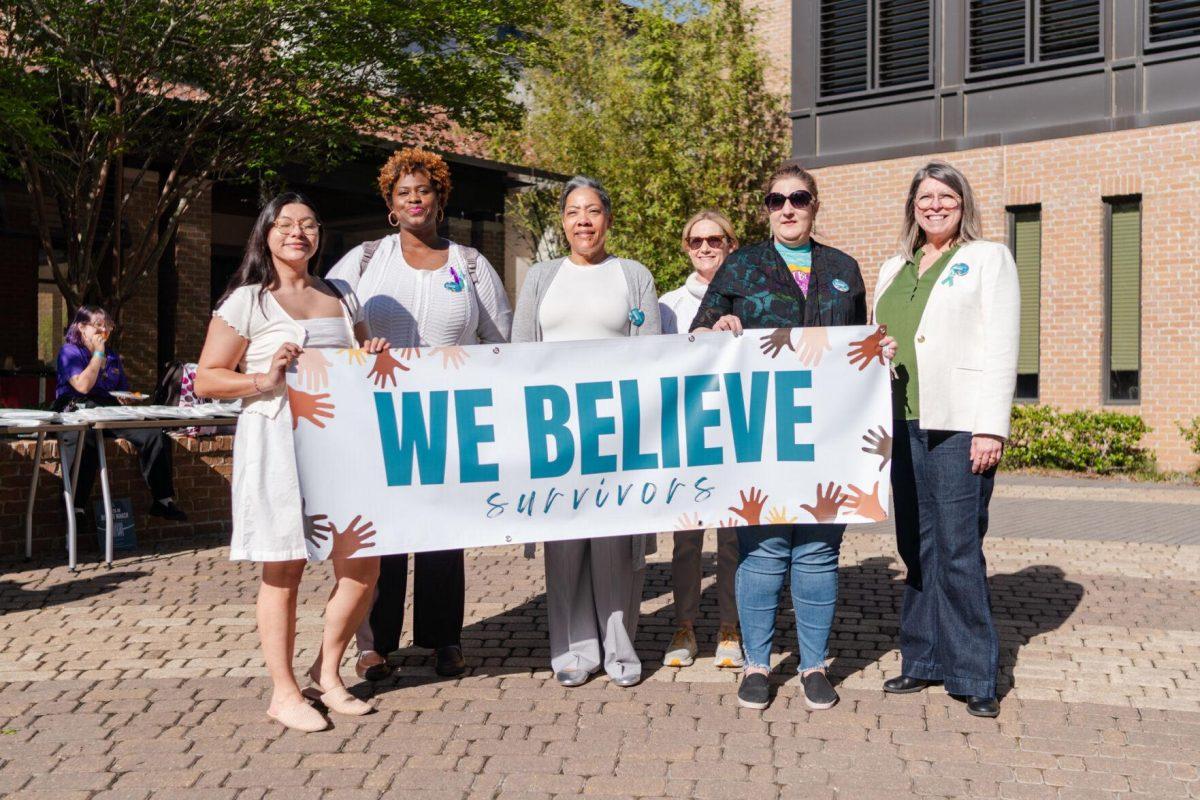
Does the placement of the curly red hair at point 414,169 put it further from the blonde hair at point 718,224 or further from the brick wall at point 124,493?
the brick wall at point 124,493

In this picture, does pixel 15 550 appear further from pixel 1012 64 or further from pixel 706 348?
pixel 1012 64

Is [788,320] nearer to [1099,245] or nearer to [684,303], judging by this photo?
[684,303]

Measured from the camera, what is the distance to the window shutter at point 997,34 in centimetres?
1848

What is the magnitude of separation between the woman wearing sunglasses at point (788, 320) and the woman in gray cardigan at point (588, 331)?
1.25ft

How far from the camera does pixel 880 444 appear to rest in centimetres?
509

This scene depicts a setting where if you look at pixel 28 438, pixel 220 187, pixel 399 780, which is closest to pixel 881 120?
pixel 220 187

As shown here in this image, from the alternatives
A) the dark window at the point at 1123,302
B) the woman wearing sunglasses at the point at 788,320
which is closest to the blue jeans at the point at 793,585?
the woman wearing sunglasses at the point at 788,320

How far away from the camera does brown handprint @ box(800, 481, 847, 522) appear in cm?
503

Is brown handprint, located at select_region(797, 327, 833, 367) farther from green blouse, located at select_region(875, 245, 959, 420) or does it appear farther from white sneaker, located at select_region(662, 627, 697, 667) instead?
white sneaker, located at select_region(662, 627, 697, 667)

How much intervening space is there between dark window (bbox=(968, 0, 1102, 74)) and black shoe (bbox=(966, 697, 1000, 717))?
50.6 feet

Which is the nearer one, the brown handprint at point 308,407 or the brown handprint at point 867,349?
the brown handprint at point 308,407

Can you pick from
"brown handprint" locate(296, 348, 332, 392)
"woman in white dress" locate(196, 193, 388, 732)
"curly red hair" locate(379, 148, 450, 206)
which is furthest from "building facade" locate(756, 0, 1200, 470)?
"brown handprint" locate(296, 348, 332, 392)

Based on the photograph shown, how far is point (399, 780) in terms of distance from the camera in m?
4.01

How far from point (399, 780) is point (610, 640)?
1.45 meters
